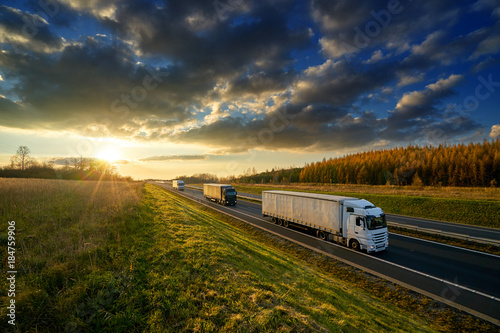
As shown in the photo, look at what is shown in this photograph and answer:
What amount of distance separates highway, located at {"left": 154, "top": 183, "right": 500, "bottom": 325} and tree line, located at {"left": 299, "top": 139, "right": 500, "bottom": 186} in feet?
151

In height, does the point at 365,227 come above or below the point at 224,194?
below

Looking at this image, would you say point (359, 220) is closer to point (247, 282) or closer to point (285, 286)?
point (285, 286)

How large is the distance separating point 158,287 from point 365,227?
15052 millimetres

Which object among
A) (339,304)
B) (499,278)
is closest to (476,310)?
(499,278)

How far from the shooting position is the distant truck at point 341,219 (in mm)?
15461

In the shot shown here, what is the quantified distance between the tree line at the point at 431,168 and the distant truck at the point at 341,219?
4893cm

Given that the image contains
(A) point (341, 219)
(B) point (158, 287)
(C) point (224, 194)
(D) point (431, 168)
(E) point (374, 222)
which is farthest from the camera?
(D) point (431, 168)

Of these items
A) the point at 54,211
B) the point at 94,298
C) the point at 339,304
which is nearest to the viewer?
the point at 94,298

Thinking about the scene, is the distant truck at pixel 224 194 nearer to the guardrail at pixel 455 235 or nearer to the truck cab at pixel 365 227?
the truck cab at pixel 365 227

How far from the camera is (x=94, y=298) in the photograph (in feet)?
16.4

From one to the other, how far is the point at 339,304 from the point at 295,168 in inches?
5423

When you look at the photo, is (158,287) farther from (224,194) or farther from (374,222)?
(224,194)

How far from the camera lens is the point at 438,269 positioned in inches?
508

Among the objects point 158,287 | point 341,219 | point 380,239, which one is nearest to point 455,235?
point 380,239
